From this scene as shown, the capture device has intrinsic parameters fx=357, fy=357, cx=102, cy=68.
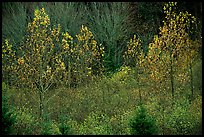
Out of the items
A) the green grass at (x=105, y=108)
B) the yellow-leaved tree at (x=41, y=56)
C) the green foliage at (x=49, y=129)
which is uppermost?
the yellow-leaved tree at (x=41, y=56)

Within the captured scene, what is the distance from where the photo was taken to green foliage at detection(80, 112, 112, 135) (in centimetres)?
1541

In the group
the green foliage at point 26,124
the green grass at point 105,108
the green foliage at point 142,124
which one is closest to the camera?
the green foliage at point 142,124

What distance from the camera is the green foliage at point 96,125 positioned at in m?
15.4

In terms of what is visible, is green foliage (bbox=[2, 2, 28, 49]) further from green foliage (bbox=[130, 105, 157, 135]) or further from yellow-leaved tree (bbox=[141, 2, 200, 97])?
green foliage (bbox=[130, 105, 157, 135])

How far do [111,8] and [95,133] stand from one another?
12.9 m

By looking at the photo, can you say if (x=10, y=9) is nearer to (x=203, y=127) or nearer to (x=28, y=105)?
(x=28, y=105)

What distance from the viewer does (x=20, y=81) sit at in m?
18.4

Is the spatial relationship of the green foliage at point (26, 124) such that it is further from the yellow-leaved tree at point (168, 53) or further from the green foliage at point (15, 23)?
the green foliage at point (15, 23)

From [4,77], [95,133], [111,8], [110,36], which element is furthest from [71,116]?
[111,8]

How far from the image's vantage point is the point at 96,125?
644 inches

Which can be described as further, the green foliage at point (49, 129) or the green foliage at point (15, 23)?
the green foliage at point (15, 23)

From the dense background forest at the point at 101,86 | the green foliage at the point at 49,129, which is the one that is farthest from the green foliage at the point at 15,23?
the green foliage at the point at 49,129

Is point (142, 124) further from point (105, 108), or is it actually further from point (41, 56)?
point (41, 56)

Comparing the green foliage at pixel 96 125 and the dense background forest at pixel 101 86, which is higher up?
the dense background forest at pixel 101 86
